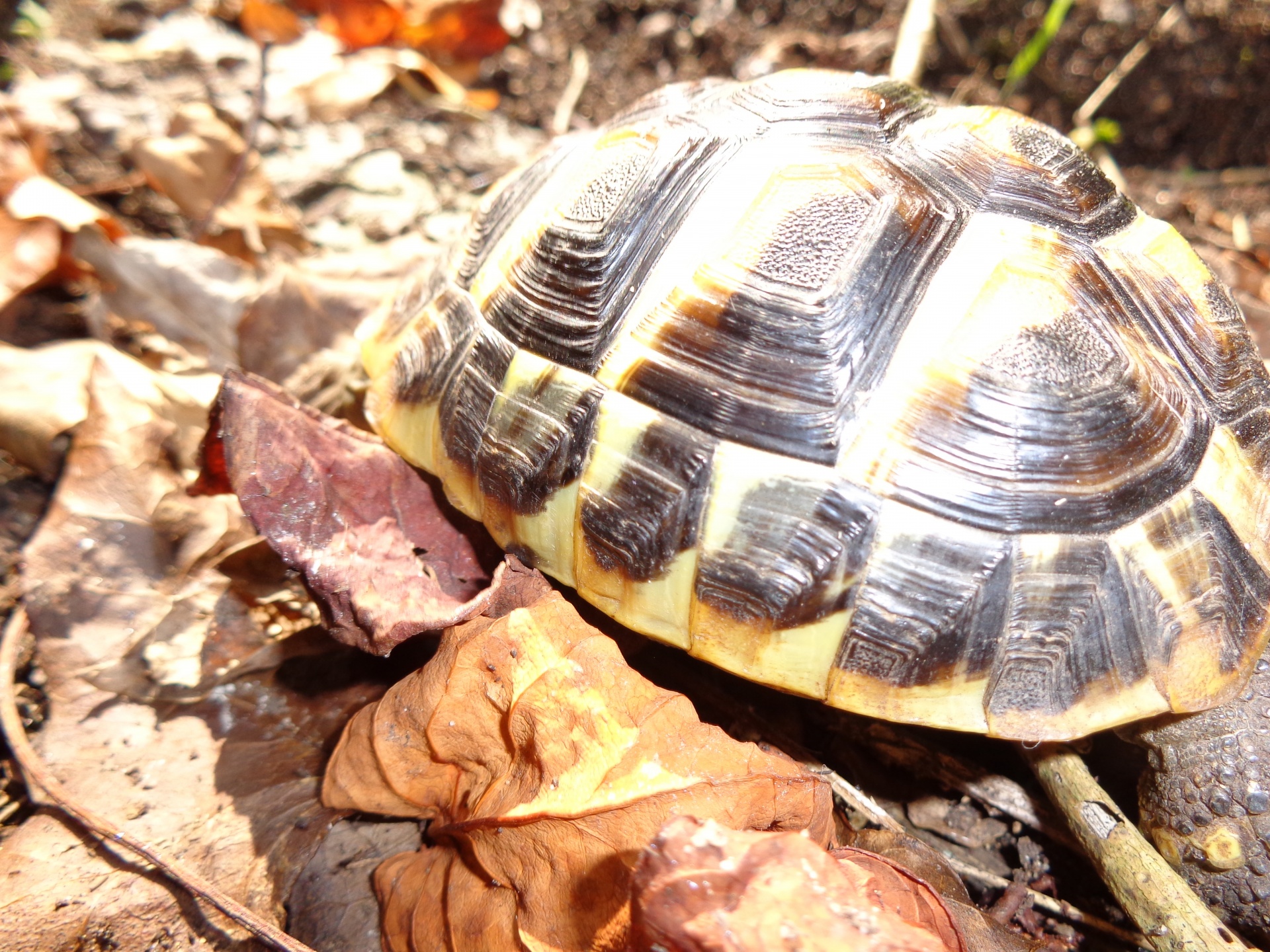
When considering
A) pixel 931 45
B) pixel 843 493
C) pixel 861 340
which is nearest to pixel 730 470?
pixel 843 493

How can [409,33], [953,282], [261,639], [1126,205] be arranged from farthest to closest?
[409,33]
[261,639]
[1126,205]
[953,282]

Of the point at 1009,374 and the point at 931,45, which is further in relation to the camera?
the point at 931,45

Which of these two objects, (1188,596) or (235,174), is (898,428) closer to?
(1188,596)

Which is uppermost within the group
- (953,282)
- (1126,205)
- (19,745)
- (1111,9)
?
(1111,9)

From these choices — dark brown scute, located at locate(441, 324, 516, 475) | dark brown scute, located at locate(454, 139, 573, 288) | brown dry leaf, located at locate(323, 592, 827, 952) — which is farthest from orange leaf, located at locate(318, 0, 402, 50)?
brown dry leaf, located at locate(323, 592, 827, 952)

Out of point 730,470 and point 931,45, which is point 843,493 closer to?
point 730,470

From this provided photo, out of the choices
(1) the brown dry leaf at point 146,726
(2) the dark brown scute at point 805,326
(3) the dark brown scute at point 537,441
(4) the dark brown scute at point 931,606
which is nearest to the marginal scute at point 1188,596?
(4) the dark brown scute at point 931,606

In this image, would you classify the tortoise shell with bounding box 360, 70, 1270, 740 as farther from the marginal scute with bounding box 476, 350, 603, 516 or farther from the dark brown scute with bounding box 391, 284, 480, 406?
the dark brown scute with bounding box 391, 284, 480, 406
